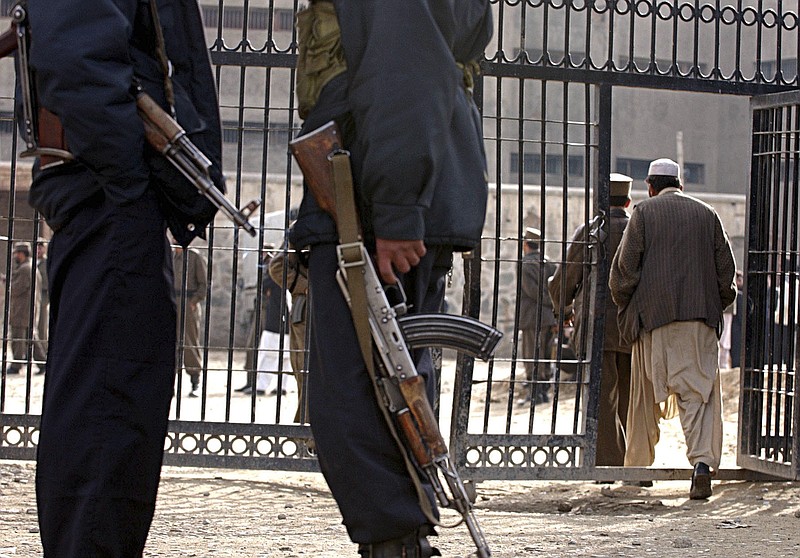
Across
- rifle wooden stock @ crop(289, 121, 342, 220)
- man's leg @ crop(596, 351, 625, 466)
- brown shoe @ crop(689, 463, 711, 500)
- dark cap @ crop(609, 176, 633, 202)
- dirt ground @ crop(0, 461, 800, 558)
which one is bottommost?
dirt ground @ crop(0, 461, 800, 558)

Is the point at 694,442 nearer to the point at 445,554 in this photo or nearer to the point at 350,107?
the point at 445,554

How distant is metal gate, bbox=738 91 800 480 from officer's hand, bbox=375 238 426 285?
4729mm

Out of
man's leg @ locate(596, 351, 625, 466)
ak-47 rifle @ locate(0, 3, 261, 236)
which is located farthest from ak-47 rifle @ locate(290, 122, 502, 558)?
man's leg @ locate(596, 351, 625, 466)

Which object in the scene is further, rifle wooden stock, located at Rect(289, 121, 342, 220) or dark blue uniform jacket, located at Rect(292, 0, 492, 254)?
rifle wooden stock, located at Rect(289, 121, 342, 220)

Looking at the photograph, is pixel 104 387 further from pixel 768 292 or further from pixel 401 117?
pixel 768 292

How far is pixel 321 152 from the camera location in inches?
126

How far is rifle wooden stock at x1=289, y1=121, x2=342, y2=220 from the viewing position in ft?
10.5

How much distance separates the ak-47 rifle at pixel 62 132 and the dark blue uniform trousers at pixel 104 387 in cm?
14

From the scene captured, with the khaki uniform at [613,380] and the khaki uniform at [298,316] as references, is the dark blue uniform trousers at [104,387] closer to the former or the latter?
the khaki uniform at [298,316]

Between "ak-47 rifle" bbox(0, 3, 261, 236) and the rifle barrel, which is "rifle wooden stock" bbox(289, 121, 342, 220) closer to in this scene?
"ak-47 rifle" bbox(0, 3, 261, 236)

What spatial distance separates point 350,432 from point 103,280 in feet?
2.44

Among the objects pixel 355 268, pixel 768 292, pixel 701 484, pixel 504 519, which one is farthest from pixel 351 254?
pixel 768 292

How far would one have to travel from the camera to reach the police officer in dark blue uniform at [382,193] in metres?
3.07

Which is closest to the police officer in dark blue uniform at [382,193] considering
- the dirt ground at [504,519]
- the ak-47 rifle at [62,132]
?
the ak-47 rifle at [62,132]
